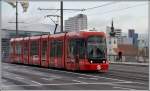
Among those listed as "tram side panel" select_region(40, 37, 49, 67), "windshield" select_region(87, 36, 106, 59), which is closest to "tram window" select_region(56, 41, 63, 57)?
"tram side panel" select_region(40, 37, 49, 67)

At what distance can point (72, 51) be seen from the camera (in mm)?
32250

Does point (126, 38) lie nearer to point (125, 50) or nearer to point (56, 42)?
point (125, 50)

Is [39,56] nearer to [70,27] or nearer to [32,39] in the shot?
[32,39]

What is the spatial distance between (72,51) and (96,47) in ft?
7.41

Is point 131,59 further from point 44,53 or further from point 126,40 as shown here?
point 126,40

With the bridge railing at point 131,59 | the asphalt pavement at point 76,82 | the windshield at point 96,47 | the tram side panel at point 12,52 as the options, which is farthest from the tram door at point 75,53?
the bridge railing at point 131,59

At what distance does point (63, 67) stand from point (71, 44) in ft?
9.31

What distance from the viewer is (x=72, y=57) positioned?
32062 mm

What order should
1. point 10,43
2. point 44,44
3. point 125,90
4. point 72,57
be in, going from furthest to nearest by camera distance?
point 10,43 → point 44,44 → point 72,57 → point 125,90

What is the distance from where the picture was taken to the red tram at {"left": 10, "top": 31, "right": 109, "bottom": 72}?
100ft

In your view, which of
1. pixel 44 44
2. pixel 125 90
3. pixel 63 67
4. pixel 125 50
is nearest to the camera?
pixel 125 90

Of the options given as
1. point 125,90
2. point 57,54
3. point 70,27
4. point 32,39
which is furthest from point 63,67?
point 70,27

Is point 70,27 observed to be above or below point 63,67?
above

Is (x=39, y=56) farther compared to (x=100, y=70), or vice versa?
(x=39, y=56)
